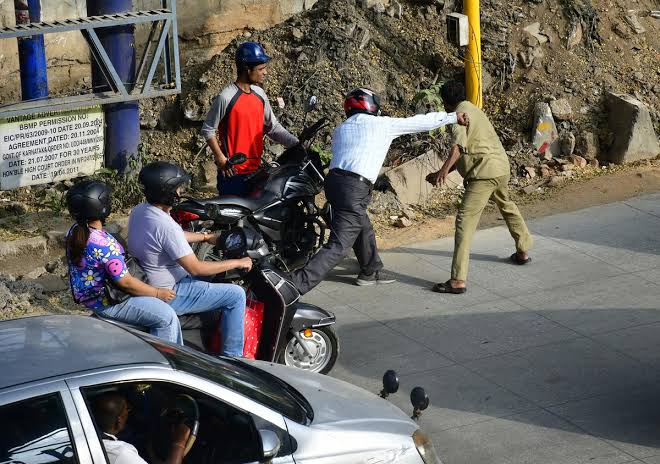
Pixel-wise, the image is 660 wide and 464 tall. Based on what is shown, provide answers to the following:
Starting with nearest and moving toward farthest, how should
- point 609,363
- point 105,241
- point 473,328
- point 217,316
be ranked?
point 105,241, point 217,316, point 609,363, point 473,328

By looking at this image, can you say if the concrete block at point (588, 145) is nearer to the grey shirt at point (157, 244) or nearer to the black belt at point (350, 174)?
the black belt at point (350, 174)

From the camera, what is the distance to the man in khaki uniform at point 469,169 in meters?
8.76

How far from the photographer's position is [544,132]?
39.7ft

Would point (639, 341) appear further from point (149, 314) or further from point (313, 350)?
point (149, 314)

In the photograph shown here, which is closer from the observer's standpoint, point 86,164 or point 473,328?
point 473,328

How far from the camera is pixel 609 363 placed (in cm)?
739

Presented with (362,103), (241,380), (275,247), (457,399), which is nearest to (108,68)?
(275,247)

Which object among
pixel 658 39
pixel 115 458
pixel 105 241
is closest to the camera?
pixel 115 458

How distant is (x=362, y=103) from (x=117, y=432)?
179 inches

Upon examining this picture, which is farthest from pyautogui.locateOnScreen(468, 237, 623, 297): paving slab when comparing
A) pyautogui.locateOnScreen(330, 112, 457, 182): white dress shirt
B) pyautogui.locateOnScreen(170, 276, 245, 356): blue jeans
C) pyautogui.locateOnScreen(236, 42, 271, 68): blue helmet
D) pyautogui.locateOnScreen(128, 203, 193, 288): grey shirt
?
pyautogui.locateOnScreen(128, 203, 193, 288): grey shirt

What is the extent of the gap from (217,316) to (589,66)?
7.52 metres

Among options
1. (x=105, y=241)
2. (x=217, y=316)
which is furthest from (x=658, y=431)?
(x=105, y=241)

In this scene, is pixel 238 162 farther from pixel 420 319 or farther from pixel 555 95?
pixel 555 95

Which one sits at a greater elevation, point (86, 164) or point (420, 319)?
point (86, 164)
